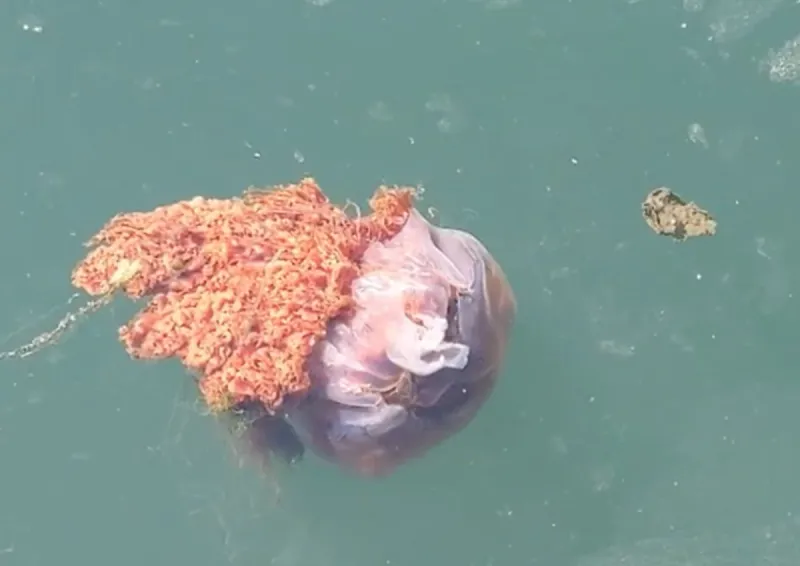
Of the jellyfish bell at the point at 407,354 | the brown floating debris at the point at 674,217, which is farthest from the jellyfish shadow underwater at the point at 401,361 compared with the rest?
the brown floating debris at the point at 674,217

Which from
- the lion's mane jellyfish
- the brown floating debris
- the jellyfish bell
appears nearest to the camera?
the lion's mane jellyfish

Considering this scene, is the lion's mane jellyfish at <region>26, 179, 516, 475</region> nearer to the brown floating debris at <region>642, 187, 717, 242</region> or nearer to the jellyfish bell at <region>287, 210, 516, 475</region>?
the jellyfish bell at <region>287, 210, 516, 475</region>

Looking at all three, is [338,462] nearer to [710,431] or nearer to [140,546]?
[140,546]

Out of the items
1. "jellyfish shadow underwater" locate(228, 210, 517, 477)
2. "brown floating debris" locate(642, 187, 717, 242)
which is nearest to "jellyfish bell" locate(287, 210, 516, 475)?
"jellyfish shadow underwater" locate(228, 210, 517, 477)

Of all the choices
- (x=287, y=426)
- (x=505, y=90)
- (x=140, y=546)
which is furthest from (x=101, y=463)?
(x=505, y=90)

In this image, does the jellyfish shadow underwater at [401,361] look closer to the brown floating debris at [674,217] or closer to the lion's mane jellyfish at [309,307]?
the lion's mane jellyfish at [309,307]

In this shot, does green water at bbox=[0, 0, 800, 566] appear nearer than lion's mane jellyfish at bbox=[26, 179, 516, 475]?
No

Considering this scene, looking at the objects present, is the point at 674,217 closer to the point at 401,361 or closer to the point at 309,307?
the point at 401,361

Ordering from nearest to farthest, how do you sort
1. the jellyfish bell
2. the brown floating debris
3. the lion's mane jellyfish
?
the lion's mane jellyfish → the jellyfish bell → the brown floating debris
